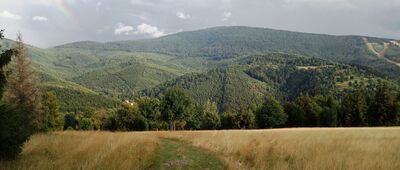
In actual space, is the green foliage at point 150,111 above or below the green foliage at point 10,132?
below

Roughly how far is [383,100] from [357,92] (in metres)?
6.92

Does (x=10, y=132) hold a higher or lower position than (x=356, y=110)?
higher

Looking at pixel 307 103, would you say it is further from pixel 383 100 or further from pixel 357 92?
pixel 383 100

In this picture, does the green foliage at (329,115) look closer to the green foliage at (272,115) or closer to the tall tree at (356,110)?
the tall tree at (356,110)

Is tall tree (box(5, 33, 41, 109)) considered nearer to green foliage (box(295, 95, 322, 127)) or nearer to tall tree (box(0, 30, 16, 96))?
tall tree (box(0, 30, 16, 96))

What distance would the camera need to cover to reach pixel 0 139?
440 inches

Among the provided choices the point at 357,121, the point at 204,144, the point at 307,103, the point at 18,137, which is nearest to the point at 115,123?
the point at 307,103

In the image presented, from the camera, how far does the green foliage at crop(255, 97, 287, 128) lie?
98.9m

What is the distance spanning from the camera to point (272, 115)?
325 ft

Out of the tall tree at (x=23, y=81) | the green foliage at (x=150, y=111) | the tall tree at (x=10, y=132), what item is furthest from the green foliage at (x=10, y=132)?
the green foliage at (x=150, y=111)

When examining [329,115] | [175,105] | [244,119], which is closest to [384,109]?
[329,115]

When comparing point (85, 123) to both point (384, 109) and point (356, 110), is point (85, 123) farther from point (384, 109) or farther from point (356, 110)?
point (384, 109)

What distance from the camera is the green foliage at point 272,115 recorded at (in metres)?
98.9

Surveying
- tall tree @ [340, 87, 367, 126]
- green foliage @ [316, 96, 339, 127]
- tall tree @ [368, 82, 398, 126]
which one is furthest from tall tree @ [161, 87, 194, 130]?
tall tree @ [368, 82, 398, 126]
